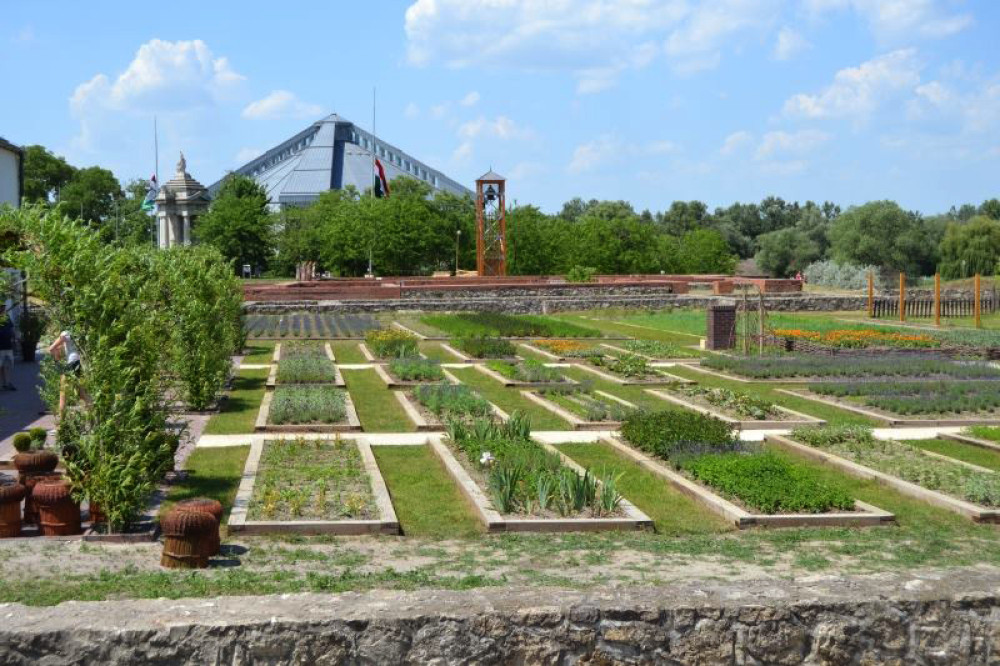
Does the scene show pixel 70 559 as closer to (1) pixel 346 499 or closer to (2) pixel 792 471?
(1) pixel 346 499

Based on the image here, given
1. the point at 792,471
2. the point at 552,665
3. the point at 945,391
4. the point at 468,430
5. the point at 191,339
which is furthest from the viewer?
the point at 945,391

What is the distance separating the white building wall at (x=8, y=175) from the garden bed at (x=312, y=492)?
1737cm

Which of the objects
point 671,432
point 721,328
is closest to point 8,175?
point 721,328

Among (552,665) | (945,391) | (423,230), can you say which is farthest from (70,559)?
(423,230)

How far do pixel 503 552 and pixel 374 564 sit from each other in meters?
1.13

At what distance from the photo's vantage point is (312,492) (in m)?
11.3

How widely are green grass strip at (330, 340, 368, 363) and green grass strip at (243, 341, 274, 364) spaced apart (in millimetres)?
1628

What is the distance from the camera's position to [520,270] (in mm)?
67750

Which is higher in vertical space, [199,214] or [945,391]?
[199,214]

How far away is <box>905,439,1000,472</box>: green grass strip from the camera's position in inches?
537

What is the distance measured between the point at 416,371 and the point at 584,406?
15.2 ft

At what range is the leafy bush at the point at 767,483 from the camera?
1077cm

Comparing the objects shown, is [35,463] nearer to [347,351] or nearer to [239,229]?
[347,351]

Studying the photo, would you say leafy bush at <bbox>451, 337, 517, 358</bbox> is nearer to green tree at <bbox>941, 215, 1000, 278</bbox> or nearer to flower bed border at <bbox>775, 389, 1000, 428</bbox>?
flower bed border at <bbox>775, 389, 1000, 428</bbox>
